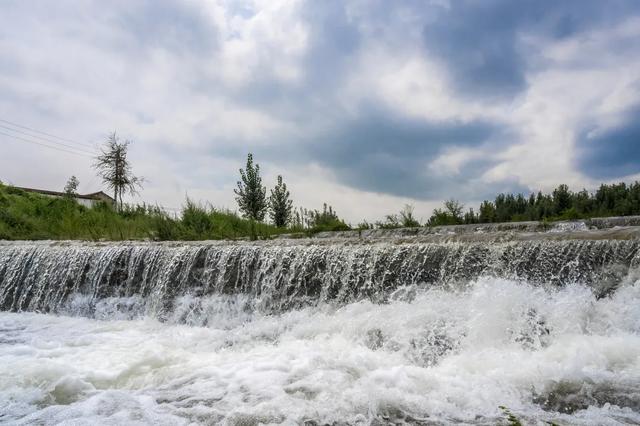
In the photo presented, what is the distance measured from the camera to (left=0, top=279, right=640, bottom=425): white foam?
2764 millimetres

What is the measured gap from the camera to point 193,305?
627cm

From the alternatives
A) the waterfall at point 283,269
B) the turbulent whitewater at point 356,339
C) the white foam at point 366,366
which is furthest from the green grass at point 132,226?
the white foam at point 366,366

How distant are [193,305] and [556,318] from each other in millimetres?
4695

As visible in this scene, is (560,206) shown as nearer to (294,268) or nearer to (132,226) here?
(294,268)

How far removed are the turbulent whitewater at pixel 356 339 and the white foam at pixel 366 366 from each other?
0.02 meters

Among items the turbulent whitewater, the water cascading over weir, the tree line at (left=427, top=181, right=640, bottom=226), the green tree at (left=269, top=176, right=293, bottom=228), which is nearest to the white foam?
the turbulent whitewater

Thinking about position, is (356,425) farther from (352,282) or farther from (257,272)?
(257,272)

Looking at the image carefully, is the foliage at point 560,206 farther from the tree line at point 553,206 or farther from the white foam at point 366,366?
the white foam at point 366,366

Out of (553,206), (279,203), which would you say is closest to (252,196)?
(279,203)

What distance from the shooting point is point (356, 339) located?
430 centimetres

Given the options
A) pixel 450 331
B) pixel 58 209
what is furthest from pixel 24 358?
pixel 58 209

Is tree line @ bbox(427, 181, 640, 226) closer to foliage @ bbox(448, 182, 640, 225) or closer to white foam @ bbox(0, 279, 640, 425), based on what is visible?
foliage @ bbox(448, 182, 640, 225)

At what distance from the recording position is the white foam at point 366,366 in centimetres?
276

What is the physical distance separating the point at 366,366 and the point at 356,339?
698mm
